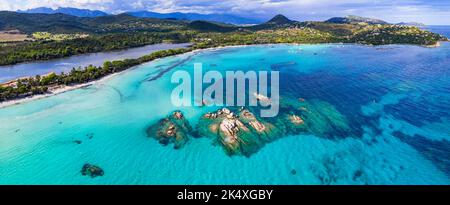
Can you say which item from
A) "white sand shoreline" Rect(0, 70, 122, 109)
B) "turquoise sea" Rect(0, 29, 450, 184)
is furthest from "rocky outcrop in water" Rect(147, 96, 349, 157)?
"white sand shoreline" Rect(0, 70, 122, 109)

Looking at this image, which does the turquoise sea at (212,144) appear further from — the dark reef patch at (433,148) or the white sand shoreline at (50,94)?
the white sand shoreline at (50,94)

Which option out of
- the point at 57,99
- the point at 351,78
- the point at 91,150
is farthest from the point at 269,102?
the point at 57,99

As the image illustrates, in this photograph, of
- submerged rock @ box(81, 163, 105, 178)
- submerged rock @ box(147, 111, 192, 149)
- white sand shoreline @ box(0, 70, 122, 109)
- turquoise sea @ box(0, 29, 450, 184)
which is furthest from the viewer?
white sand shoreline @ box(0, 70, 122, 109)

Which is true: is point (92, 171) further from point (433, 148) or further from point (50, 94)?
point (433, 148)

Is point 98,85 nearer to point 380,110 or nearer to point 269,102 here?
point 269,102

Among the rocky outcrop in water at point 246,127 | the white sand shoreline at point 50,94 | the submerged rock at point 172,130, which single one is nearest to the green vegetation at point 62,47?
the white sand shoreline at point 50,94

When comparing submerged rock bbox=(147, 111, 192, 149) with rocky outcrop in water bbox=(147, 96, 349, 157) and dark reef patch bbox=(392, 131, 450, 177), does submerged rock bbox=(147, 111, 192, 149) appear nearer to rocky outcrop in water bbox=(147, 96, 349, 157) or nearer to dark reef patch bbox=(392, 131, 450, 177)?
rocky outcrop in water bbox=(147, 96, 349, 157)
